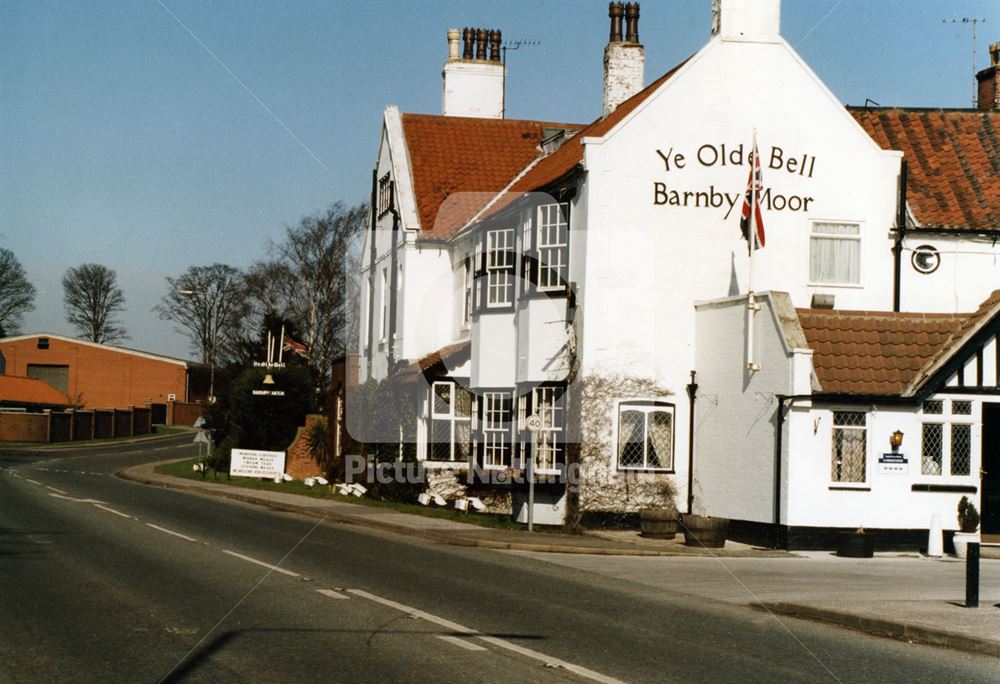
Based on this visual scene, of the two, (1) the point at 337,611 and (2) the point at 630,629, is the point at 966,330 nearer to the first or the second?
(2) the point at 630,629

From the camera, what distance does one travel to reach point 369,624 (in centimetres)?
1149

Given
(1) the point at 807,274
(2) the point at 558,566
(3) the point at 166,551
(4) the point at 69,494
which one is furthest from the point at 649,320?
(4) the point at 69,494

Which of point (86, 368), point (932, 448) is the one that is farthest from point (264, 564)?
point (86, 368)

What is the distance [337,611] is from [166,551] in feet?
21.8

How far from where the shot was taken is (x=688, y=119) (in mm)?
26547

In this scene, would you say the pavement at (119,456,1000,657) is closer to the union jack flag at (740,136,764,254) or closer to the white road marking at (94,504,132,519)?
the white road marking at (94,504,132,519)

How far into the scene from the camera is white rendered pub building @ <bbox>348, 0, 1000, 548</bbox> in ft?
77.0

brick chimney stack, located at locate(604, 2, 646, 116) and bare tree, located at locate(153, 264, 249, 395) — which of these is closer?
brick chimney stack, located at locate(604, 2, 646, 116)

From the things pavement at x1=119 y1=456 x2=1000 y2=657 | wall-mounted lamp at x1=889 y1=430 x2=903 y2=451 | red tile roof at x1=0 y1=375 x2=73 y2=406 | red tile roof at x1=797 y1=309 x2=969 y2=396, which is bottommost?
pavement at x1=119 y1=456 x2=1000 y2=657

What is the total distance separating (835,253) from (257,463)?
967 inches

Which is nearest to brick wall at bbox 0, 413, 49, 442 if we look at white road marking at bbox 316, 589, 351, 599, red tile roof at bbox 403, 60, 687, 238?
red tile roof at bbox 403, 60, 687, 238

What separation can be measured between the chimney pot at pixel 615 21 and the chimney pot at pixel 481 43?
36.2 ft

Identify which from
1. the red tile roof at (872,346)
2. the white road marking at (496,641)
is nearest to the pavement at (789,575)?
the red tile roof at (872,346)

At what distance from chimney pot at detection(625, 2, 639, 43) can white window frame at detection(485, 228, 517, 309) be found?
27.3 feet
